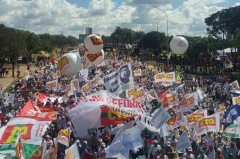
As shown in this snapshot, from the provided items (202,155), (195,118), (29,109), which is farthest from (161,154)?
(29,109)

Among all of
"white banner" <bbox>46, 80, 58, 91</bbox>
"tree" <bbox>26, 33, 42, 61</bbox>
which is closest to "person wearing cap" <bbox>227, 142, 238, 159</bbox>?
"white banner" <bbox>46, 80, 58, 91</bbox>

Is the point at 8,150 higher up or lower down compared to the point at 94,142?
higher up

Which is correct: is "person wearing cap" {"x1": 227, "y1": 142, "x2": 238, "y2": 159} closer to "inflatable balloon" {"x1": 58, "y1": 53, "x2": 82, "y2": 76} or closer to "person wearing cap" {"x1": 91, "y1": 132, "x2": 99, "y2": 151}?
"person wearing cap" {"x1": 91, "y1": 132, "x2": 99, "y2": 151}

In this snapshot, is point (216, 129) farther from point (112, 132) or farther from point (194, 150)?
point (112, 132)

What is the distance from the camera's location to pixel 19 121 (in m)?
11.0

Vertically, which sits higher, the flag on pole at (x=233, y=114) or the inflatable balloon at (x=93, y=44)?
the inflatable balloon at (x=93, y=44)

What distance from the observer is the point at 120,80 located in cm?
1609

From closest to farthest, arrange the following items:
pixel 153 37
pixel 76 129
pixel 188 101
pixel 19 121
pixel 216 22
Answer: pixel 19 121, pixel 76 129, pixel 188 101, pixel 216 22, pixel 153 37

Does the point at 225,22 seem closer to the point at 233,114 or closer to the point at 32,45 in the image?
the point at 32,45

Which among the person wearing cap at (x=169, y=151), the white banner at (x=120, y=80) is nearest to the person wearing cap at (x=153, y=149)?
the person wearing cap at (x=169, y=151)

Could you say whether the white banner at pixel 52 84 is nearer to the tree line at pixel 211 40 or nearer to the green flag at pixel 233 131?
the green flag at pixel 233 131

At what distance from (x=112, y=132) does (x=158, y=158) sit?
323cm

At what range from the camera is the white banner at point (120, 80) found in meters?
16.0

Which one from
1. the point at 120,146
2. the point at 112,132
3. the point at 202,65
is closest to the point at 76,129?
the point at 112,132
